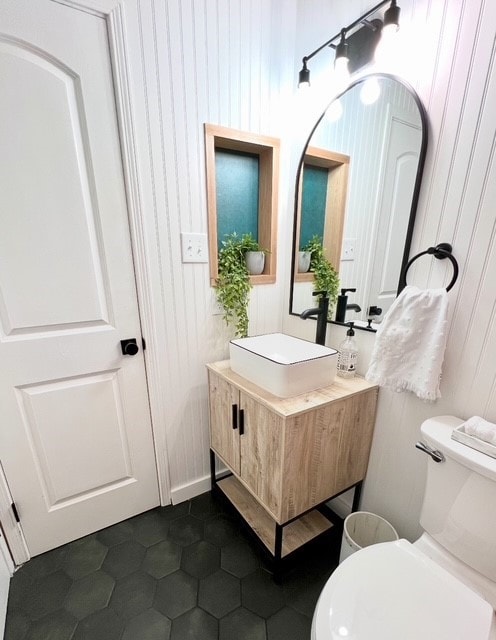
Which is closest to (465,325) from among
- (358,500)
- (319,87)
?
(358,500)

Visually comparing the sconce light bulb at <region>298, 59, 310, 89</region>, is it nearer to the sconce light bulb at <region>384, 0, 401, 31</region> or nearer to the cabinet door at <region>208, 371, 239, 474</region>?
the sconce light bulb at <region>384, 0, 401, 31</region>

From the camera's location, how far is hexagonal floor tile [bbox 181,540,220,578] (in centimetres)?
118

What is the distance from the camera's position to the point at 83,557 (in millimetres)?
1243

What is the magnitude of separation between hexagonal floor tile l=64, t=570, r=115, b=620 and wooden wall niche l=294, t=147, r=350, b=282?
5.43 ft

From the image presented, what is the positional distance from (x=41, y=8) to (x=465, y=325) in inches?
66.2

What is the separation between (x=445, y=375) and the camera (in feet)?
3.10

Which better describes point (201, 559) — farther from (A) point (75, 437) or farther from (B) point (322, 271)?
(B) point (322, 271)

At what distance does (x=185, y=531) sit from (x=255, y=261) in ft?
4.52

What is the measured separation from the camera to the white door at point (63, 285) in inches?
36.7

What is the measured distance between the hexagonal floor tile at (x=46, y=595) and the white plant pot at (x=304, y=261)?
1711 mm

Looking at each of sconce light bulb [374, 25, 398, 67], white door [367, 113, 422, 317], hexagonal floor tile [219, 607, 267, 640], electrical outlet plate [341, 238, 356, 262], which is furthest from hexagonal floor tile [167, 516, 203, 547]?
sconce light bulb [374, 25, 398, 67]

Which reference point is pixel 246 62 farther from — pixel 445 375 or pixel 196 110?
pixel 445 375

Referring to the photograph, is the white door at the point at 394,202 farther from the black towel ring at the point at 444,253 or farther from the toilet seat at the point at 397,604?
the toilet seat at the point at 397,604

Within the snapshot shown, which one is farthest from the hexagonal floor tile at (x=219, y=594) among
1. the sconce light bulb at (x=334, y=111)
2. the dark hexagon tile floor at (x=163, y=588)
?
the sconce light bulb at (x=334, y=111)
